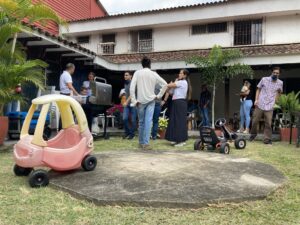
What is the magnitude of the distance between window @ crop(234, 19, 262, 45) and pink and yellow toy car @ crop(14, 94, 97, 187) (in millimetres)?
11455

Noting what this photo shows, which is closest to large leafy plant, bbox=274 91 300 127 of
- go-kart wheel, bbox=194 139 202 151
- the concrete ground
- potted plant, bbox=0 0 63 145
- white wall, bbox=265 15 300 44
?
go-kart wheel, bbox=194 139 202 151

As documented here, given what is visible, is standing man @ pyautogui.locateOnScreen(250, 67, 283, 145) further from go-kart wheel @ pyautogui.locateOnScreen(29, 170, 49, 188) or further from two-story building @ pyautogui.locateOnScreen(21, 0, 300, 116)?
go-kart wheel @ pyautogui.locateOnScreen(29, 170, 49, 188)

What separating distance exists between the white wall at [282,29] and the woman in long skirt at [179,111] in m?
7.95

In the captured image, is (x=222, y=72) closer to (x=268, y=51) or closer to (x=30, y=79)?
(x=268, y=51)

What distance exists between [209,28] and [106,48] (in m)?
5.05

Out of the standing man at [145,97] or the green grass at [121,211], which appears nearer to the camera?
the green grass at [121,211]

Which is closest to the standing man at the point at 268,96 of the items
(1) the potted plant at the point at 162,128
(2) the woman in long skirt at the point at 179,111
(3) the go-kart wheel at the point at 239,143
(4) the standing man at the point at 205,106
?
(3) the go-kart wheel at the point at 239,143

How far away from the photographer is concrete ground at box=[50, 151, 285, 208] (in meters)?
3.88

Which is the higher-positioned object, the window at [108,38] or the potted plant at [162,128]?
the window at [108,38]

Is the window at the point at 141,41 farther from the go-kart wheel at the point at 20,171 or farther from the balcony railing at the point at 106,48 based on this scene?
the go-kart wheel at the point at 20,171

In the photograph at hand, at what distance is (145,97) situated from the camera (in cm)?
754

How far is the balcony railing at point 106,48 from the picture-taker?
17830mm

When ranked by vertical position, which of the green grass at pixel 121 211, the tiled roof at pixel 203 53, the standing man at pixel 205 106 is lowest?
the green grass at pixel 121 211

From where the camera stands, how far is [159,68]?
1390 cm
